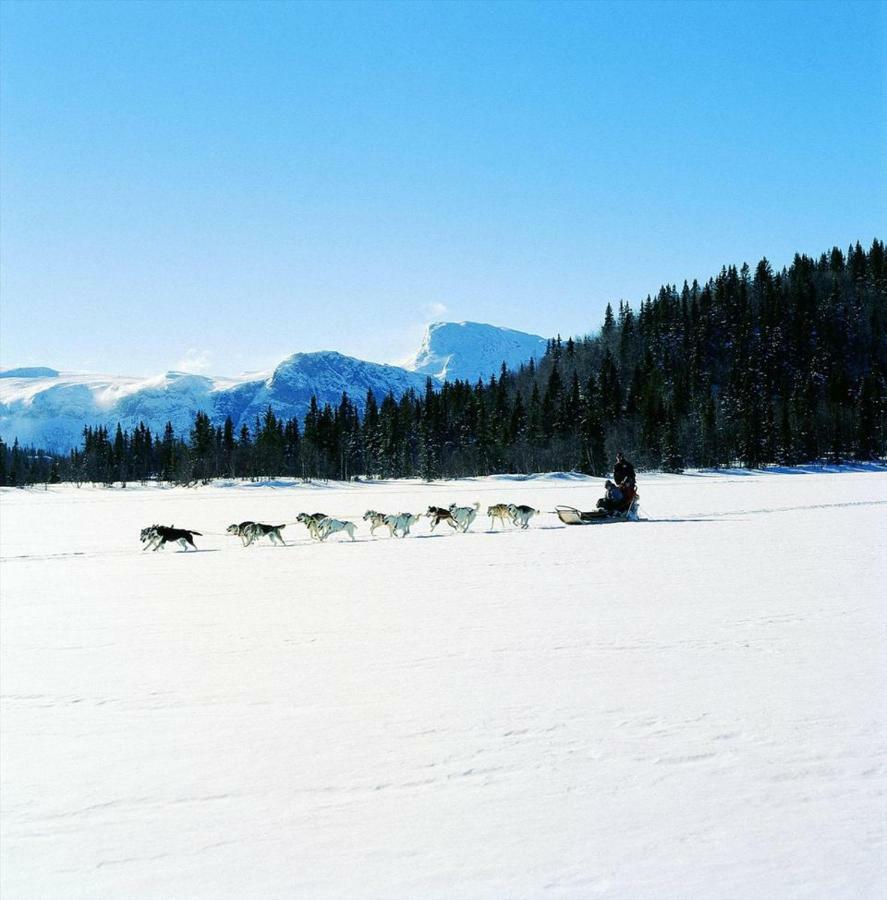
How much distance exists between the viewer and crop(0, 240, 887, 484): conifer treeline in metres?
93.4

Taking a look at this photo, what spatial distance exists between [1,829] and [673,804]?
3944 millimetres

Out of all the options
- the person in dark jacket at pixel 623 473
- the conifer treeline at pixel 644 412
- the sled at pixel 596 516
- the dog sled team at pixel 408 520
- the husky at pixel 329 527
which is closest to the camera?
the dog sled team at pixel 408 520

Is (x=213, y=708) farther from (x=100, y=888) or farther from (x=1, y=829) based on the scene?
(x=100, y=888)

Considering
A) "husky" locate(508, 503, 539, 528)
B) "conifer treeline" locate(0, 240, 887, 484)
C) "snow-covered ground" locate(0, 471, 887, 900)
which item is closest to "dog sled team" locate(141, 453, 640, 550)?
"husky" locate(508, 503, 539, 528)

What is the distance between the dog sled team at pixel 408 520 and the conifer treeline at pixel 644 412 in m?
60.9

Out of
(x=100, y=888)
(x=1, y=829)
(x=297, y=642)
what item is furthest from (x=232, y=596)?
(x=100, y=888)

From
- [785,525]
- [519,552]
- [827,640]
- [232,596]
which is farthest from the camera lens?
[785,525]

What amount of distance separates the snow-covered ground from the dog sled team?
7.12 m

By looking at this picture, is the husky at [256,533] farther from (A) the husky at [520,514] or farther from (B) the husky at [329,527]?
(A) the husky at [520,514]

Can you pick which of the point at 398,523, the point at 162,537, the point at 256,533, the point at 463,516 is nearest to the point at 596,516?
the point at 463,516

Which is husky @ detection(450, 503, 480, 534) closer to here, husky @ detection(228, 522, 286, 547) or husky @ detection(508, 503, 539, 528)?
husky @ detection(508, 503, 539, 528)

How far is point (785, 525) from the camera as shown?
21.2 metres

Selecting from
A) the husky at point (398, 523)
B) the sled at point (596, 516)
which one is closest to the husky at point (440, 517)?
the husky at point (398, 523)

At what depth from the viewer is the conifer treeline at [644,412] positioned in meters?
93.4
